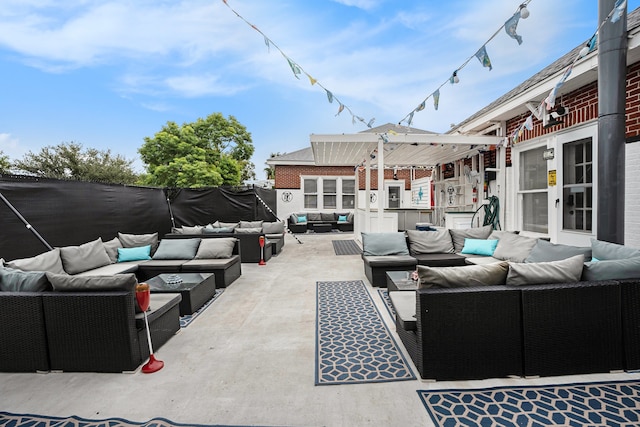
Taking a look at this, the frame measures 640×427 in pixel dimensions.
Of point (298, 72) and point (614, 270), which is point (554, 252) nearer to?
point (614, 270)

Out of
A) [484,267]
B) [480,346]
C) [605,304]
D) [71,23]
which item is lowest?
[480,346]

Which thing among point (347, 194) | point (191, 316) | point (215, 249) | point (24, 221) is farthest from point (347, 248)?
point (347, 194)

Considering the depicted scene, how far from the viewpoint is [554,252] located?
11.3ft

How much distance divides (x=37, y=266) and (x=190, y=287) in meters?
1.85

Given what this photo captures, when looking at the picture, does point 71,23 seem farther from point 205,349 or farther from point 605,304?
point 605,304

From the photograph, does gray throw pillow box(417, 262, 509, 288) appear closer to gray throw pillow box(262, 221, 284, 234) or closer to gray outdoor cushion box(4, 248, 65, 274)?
gray outdoor cushion box(4, 248, 65, 274)

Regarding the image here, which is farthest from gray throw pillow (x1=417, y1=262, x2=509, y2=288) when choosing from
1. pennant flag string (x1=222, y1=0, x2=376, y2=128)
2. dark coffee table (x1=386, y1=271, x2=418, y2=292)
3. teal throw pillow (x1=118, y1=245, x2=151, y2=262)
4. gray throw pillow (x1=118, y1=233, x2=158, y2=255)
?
gray throw pillow (x1=118, y1=233, x2=158, y2=255)

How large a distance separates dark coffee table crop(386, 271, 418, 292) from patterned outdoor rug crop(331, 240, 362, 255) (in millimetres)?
3697

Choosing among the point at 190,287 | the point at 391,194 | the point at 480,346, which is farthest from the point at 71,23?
the point at 391,194

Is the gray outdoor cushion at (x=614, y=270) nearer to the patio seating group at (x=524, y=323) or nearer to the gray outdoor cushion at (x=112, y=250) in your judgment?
the patio seating group at (x=524, y=323)

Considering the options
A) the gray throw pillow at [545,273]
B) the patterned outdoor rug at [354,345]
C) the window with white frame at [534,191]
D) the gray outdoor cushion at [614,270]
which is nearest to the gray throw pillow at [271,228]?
the patterned outdoor rug at [354,345]

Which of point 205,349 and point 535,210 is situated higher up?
point 535,210

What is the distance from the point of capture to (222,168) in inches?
672

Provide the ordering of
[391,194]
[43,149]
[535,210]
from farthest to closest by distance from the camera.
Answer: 1. [43,149]
2. [391,194]
3. [535,210]
